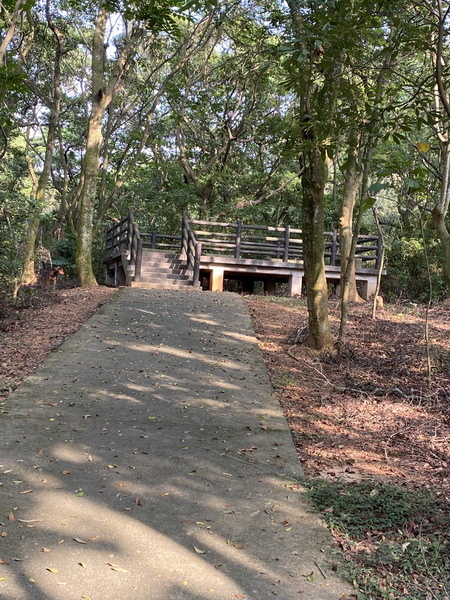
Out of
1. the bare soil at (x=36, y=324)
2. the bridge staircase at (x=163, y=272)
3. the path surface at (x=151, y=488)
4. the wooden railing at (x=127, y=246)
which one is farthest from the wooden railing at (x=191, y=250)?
the path surface at (x=151, y=488)

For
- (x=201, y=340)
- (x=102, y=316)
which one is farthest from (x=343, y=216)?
(x=102, y=316)

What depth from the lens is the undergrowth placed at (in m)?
2.98

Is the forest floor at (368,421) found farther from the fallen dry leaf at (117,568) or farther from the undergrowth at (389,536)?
the fallen dry leaf at (117,568)

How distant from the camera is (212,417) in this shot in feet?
19.3

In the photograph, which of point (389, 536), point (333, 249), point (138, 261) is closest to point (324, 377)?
point (389, 536)

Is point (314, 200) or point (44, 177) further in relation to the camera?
point (44, 177)

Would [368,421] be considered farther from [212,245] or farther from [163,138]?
[163,138]

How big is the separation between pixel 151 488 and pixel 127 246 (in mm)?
14037

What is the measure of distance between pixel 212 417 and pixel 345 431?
1.44 m

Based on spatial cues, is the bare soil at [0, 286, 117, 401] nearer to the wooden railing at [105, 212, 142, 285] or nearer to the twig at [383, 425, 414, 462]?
the wooden railing at [105, 212, 142, 285]

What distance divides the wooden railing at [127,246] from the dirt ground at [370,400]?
5.90 metres

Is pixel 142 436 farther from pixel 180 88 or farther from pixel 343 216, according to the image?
pixel 180 88

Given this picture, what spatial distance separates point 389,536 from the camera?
11.4ft

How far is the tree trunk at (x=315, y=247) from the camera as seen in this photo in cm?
823
